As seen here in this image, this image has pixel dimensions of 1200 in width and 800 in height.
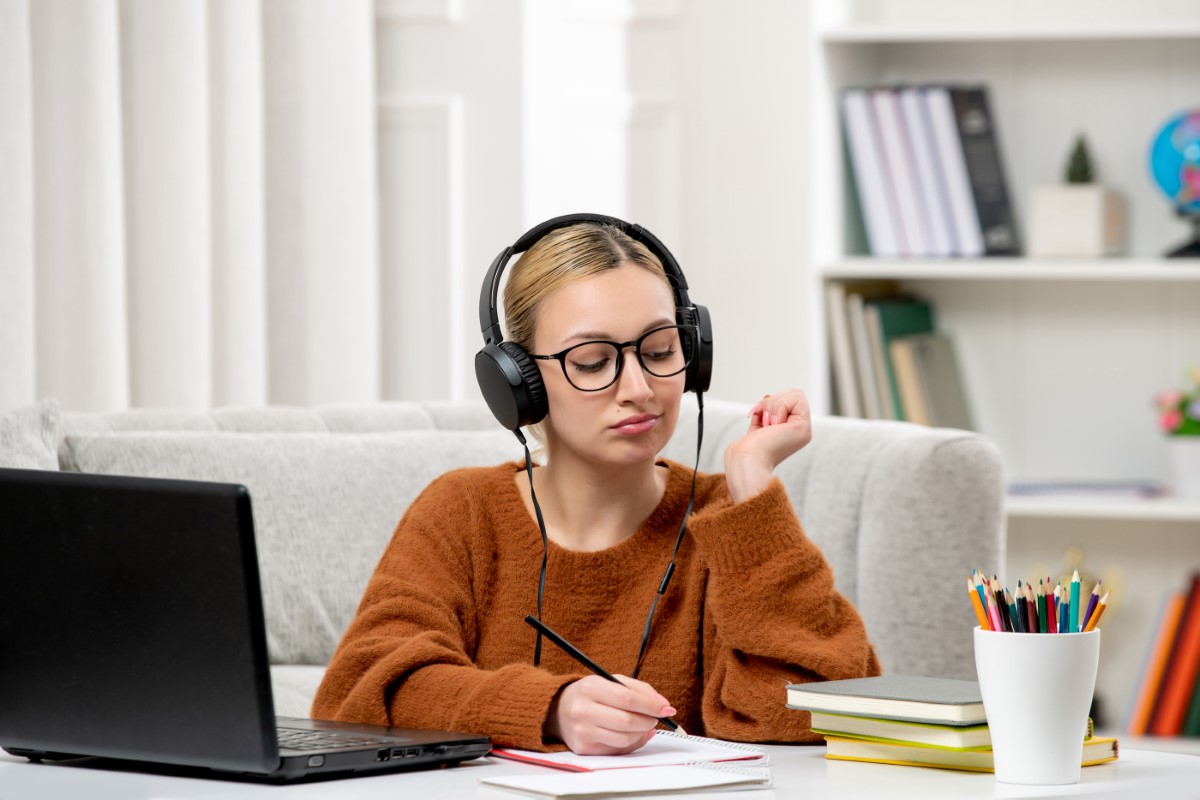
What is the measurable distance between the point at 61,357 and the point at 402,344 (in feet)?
2.70

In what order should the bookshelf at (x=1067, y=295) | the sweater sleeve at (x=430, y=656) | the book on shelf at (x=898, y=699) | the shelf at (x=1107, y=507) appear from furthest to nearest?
the bookshelf at (x=1067, y=295) < the shelf at (x=1107, y=507) < the sweater sleeve at (x=430, y=656) < the book on shelf at (x=898, y=699)

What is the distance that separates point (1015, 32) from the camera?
280 centimetres

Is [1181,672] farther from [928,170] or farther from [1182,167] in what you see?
[928,170]

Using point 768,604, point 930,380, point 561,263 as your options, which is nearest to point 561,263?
point 561,263

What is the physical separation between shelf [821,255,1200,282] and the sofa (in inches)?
36.5

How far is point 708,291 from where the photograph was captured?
2922mm

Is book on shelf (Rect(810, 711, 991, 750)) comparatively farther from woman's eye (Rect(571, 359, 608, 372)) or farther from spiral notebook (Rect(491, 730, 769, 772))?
woman's eye (Rect(571, 359, 608, 372))

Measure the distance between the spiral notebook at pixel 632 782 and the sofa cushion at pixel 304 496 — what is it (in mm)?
1028

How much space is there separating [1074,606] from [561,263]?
56cm

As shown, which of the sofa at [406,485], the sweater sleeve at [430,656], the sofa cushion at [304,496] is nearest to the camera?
the sweater sleeve at [430,656]

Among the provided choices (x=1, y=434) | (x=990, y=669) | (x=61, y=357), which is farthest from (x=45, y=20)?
(x=990, y=669)

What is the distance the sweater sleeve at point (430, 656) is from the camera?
106cm

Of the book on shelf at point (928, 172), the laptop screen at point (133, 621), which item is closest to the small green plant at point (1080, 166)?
the book on shelf at point (928, 172)

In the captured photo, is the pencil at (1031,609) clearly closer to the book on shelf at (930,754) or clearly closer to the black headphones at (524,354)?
the book on shelf at (930,754)
